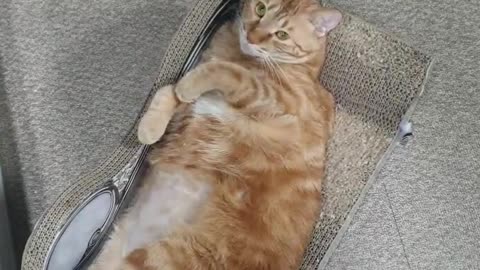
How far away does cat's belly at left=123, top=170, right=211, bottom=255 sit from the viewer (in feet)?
3.84

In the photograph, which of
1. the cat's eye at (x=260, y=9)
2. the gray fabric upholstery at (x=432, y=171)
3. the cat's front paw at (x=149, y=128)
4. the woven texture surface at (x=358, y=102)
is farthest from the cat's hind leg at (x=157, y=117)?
the gray fabric upholstery at (x=432, y=171)

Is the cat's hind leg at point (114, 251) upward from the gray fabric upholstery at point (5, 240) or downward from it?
upward

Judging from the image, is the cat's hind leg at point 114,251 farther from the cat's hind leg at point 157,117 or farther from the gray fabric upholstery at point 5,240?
the gray fabric upholstery at point 5,240

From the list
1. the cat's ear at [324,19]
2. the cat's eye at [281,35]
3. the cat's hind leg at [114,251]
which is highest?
the cat's ear at [324,19]

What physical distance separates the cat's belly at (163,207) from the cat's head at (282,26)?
0.31 m

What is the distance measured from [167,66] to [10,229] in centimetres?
61

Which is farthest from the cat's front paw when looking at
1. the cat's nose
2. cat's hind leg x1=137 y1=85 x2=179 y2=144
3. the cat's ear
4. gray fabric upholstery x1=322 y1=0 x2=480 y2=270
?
gray fabric upholstery x1=322 y1=0 x2=480 y2=270

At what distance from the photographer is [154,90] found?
1.22 m

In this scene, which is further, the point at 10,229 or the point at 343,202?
the point at 10,229

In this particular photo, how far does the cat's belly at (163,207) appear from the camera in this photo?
1.17 meters

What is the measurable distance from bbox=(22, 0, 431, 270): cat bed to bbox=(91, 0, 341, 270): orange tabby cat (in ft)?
0.16

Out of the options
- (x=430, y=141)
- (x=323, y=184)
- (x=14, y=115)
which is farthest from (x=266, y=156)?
(x=14, y=115)

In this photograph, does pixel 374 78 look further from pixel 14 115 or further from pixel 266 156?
pixel 14 115

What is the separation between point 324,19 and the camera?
3.98 ft
